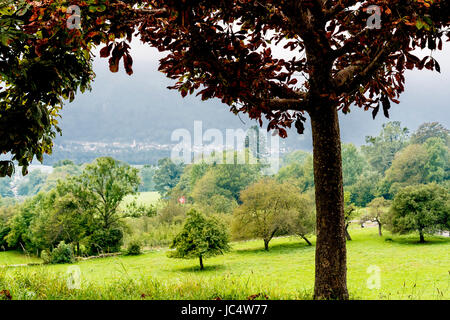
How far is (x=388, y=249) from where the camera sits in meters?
18.2

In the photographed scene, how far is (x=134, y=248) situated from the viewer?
20344 mm

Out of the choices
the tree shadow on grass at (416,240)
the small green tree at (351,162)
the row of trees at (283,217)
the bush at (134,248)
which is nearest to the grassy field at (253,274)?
the tree shadow on grass at (416,240)

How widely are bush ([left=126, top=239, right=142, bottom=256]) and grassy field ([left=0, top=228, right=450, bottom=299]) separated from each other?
0.62 meters

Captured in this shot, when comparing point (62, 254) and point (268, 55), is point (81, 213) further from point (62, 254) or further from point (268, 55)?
point (268, 55)

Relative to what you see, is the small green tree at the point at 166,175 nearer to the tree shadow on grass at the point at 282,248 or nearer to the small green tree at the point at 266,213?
the tree shadow on grass at the point at 282,248

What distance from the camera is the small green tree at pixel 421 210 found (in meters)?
17.6

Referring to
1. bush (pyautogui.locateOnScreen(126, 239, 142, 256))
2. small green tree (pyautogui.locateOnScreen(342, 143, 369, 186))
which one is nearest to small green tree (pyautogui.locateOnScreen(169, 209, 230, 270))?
bush (pyautogui.locateOnScreen(126, 239, 142, 256))

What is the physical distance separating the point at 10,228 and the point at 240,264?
16.2 m

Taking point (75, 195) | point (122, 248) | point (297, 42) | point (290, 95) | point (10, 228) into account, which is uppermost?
point (297, 42)

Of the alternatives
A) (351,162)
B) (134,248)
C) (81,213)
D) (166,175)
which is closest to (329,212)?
(134,248)

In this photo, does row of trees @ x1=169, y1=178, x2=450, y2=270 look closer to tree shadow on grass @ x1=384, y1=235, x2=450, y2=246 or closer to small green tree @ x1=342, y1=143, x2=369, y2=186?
tree shadow on grass @ x1=384, y1=235, x2=450, y2=246

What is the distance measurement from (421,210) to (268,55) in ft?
62.2
